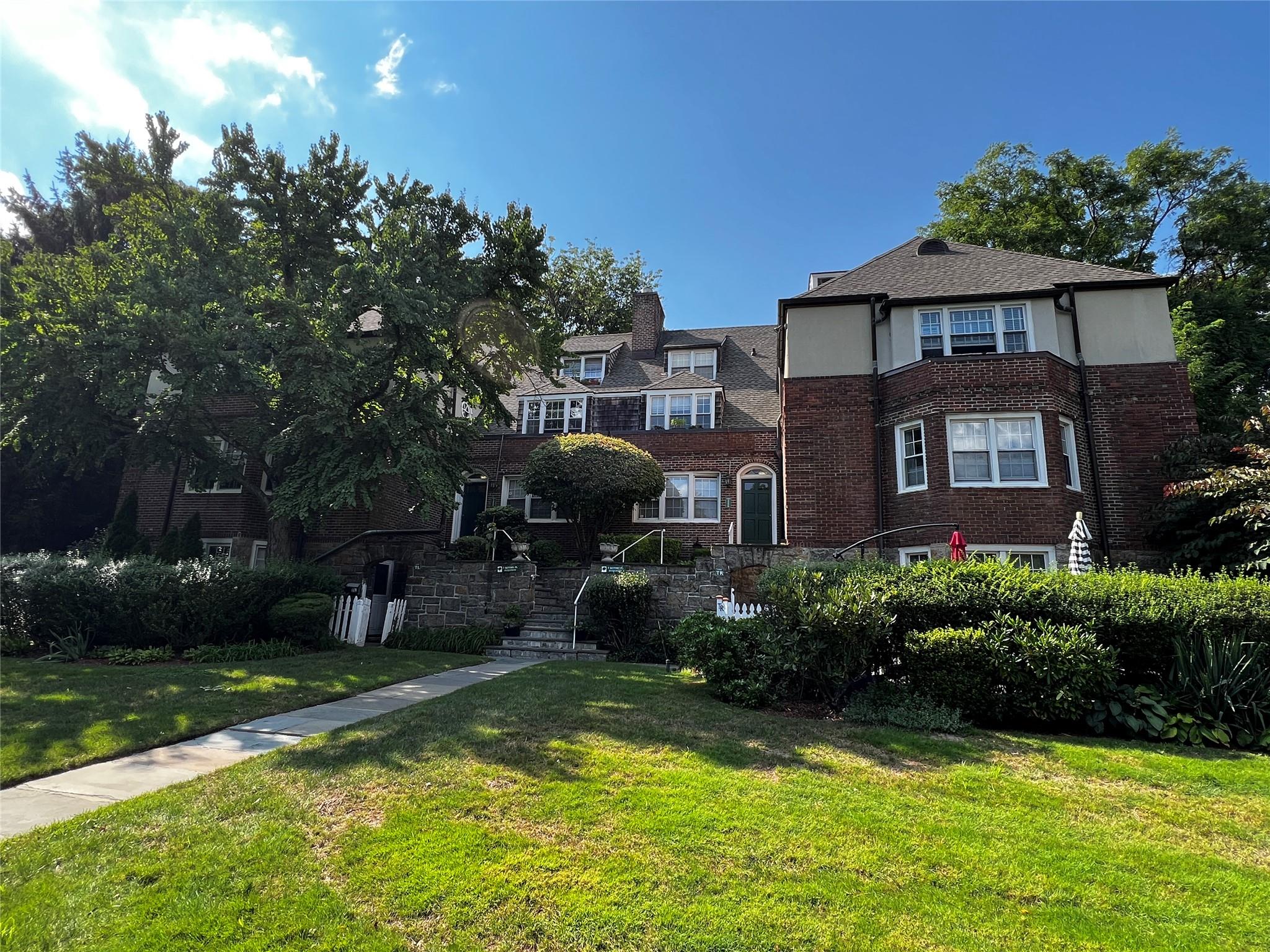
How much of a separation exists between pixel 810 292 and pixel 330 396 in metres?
11.9

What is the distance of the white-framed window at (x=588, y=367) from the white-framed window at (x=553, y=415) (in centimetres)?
183

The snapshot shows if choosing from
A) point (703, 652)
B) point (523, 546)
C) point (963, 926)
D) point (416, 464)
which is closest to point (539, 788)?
point (963, 926)

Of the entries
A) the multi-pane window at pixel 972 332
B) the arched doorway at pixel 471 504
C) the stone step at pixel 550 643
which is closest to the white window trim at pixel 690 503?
the arched doorway at pixel 471 504

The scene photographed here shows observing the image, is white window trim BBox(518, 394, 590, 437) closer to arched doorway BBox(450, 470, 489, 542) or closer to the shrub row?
arched doorway BBox(450, 470, 489, 542)

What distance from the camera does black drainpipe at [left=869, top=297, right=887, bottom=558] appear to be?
14.3 m

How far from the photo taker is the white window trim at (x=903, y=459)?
45.4 feet

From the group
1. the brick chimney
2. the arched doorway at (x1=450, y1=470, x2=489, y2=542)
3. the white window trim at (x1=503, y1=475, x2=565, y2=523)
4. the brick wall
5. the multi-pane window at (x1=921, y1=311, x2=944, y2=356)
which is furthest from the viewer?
the brick chimney

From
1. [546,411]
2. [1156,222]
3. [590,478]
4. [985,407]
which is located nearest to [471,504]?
[546,411]

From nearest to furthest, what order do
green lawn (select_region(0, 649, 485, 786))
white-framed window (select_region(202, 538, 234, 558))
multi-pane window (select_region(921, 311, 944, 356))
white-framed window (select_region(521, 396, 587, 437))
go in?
1. green lawn (select_region(0, 649, 485, 786))
2. multi-pane window (select_region(921, 311, 944, 356))
3. white-framed window (select_region(202, 538, 234, 558))
4. white-framed window (select_region(521, 396, 587, 437))

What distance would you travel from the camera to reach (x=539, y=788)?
14.5ft

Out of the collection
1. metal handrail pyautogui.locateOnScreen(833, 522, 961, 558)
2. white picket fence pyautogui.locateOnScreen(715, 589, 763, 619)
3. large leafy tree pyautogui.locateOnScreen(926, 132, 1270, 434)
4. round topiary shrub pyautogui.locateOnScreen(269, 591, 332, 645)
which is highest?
large leafy tree pyautogui.locateOnScreen(926, 132, 1270, 434)

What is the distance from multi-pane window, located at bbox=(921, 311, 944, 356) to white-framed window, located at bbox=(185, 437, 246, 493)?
17.6 m

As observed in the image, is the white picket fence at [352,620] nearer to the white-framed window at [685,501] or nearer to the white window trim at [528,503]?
the white window trim at [528,503]

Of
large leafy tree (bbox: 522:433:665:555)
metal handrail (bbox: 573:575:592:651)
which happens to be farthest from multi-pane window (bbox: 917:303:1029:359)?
metal handrail (bbox: 573:575:592:651)
